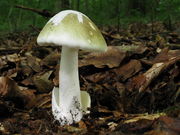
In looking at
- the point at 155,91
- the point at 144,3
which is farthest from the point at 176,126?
the point at 144,3

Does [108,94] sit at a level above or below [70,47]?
below

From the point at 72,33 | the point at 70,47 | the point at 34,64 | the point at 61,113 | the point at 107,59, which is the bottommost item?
the point at 61,113

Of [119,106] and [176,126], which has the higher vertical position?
[176,126]

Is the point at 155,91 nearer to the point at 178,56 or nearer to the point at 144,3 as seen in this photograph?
the point at 178,56

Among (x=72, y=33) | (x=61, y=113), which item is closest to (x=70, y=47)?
(x=72, y=33)

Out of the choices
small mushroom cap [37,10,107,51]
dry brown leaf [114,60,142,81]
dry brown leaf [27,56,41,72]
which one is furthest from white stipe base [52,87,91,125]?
dry brown leaf [27,56,41,72]

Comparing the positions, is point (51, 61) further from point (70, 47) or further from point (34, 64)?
point (70, 47)

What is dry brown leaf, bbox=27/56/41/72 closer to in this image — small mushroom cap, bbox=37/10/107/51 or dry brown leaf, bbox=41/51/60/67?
dry brown leaf, bbox=41/51/60/67
